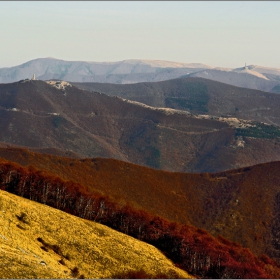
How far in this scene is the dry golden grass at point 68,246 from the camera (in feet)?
233

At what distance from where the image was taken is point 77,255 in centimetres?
8025

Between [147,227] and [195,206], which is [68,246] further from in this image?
[195,206]

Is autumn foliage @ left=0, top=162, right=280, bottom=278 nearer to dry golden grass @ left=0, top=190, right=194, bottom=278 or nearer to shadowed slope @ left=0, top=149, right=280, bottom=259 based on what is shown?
dry golden grass @ left=0, top=190, right=194, bottom=278

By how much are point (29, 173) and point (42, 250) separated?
54110 millimetres

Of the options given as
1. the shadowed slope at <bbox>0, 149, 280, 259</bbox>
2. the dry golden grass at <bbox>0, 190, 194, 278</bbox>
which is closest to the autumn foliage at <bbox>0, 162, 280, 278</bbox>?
the dry golden grass at <bbox>0, 190, 194, 278</bbox>

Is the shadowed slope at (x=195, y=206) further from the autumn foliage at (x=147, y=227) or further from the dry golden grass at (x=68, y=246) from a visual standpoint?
A: the dry golden grass at (x=68, y=246)

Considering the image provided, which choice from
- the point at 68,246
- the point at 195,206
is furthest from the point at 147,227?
the point at 195,206

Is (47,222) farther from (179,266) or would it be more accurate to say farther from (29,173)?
(29,173)

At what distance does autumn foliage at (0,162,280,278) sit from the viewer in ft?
322

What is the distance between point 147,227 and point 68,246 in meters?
34.4

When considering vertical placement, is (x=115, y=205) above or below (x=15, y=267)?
below

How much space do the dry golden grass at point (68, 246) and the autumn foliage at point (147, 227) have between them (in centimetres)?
736

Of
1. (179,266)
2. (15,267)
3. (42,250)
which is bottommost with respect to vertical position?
(179,266)

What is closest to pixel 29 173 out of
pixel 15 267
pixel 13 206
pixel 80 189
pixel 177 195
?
pixel 80 189
